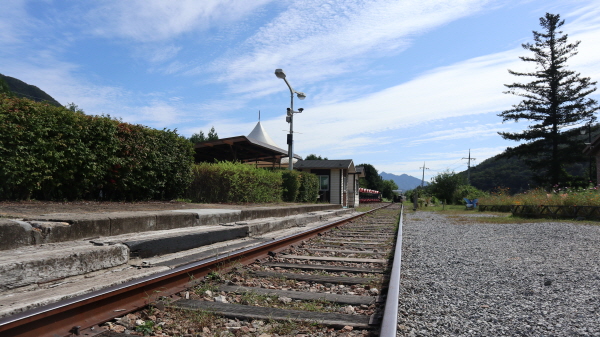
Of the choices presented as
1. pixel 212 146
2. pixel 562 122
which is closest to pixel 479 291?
pixel 212 146

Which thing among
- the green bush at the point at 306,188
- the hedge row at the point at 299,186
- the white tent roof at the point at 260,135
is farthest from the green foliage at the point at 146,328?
the white tent roof at the point at 260,135

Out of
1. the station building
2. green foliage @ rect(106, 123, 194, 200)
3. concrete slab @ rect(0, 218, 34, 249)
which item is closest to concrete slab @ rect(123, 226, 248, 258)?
concrete slab @ rect(0, 218, 34, 249)

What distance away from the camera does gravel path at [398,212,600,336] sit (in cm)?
275

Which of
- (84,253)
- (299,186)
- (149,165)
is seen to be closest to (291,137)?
(299,186)

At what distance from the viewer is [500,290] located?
3811mm

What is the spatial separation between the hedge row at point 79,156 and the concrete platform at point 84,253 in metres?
1.93

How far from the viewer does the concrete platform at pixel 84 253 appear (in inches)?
120

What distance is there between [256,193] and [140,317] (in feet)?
37.4

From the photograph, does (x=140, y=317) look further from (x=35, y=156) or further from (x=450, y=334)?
(x=35, y=156)

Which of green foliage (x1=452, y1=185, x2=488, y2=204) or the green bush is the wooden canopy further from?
green foliage (x1=452, y1=185, x2=488, y2=204)

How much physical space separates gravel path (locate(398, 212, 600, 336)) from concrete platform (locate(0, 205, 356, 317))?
244 cm

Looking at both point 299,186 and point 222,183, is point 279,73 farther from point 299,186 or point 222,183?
point 222,183

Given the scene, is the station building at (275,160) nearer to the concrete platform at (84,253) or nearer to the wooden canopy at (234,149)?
the wooden canopy at (234,149)

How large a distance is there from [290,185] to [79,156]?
12280 millimetres
